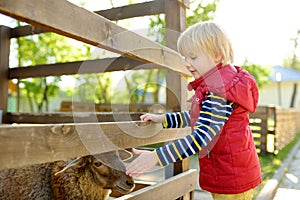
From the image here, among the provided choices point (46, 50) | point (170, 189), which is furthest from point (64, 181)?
point (46, 50)

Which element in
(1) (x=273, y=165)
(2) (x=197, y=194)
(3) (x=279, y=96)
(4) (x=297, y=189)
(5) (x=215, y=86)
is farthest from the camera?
(3) (x=279, y=96)

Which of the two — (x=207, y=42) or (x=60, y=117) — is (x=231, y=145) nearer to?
(x=207, y=42)

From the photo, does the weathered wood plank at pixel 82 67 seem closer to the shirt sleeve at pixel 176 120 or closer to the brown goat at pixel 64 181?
the shirt sleeve at pixel 176 120

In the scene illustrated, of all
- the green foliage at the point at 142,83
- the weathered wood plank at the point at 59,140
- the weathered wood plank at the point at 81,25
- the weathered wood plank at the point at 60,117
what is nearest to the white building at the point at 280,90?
the green foliage at the point at 142,83

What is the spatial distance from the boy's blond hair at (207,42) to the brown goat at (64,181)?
101 centimetres

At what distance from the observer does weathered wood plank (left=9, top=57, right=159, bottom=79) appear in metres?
3.38

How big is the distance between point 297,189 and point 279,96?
32.4m

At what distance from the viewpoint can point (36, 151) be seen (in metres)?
1.27

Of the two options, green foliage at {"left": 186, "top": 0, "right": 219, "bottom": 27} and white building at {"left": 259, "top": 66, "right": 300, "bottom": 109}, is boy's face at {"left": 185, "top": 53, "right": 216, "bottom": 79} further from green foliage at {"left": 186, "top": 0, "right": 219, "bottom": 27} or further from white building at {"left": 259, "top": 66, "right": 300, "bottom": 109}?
white building at {"left": 259, "top": 66, "right": 300, "bottom": 109}

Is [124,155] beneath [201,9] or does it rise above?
beneath

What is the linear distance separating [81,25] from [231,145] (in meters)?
1.09

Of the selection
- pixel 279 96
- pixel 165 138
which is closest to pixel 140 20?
pixel 165 138

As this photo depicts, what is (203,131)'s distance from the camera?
5.71 ft

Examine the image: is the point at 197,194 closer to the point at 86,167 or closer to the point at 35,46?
the point at 86,167
